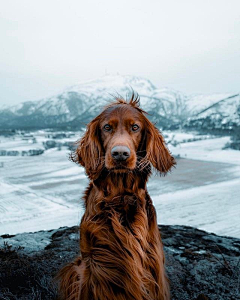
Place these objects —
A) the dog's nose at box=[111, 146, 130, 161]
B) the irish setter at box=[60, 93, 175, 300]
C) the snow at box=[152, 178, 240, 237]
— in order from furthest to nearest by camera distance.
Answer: the snow at box=[152, 178, 240, 237] < the irish setter at box=[60, 93, 175, 300] < the dog's nose at box=[111, 146, 130, 161]

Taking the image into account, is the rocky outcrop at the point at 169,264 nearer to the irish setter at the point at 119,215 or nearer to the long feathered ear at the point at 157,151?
the irish setter at the point at 119,215

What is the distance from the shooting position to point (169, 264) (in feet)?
12.7

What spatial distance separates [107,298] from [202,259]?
2149mm

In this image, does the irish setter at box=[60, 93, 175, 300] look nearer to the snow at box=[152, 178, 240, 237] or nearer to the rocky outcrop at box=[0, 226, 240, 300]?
the rocky outcrop at box=[0, 226, 240, 300]

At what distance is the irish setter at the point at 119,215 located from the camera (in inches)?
94.0

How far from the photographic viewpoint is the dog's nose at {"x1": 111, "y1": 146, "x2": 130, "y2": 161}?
89.1 inches

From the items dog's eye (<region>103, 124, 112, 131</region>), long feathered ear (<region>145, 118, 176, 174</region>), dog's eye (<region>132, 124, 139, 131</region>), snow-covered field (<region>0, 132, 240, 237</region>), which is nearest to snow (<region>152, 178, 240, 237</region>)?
snow-covered field (<region>0, 132, 240, 237</region>)

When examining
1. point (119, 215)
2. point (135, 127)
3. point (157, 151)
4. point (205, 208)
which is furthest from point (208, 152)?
point (119, 215)

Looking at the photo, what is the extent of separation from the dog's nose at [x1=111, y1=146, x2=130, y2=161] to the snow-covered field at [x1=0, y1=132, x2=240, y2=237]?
→ 577 cm

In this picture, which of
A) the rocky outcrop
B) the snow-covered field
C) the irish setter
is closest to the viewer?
the irish setter

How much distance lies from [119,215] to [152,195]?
2153cm

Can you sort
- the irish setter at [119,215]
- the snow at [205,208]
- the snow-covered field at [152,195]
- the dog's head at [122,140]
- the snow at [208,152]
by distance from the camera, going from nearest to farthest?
the irish setter at [119,215] → the dog's head at [122,140] → the snow at [205,208] → the snow-covered field at [152,195] → the snow at [208,152]

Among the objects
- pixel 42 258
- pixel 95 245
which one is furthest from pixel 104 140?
pixel 42 258

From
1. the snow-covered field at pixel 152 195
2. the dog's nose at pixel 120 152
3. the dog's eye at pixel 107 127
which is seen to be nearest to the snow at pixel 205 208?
the snow-covered field at pixel 152 195
